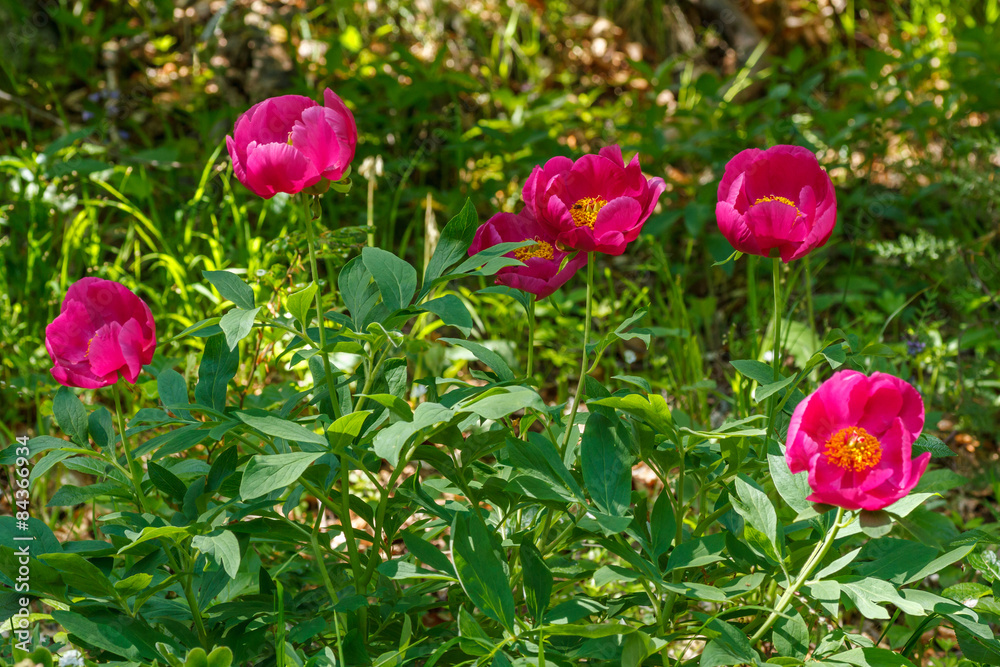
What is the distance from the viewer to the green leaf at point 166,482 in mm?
1047

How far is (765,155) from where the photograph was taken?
1031 mm

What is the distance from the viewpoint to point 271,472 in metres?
0.87

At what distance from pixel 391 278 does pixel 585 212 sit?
25cm

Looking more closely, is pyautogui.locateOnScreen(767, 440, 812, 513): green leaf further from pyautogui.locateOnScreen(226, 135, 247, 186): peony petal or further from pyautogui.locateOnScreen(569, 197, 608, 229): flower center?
pyautogui.locateOnScreen(226, 135, 247, 186): peony petal

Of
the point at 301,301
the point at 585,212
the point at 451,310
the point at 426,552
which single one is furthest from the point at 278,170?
the point at 426,552

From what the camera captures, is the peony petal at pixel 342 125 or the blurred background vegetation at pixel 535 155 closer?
the peony petal at pixel 342 125

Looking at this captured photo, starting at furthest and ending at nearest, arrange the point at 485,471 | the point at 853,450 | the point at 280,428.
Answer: the point at 485,471 → the point at 280,428 → the point at 853,450

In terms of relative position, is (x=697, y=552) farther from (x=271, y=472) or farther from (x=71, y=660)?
(x=71, y=660)

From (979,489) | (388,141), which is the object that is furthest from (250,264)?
(979,489)

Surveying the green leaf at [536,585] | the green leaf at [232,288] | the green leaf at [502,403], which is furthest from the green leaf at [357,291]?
the green leaf at [536,585]

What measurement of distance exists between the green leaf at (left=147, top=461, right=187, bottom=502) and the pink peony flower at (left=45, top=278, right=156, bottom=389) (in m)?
0.12

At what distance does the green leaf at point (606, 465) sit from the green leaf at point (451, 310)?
0.19 m

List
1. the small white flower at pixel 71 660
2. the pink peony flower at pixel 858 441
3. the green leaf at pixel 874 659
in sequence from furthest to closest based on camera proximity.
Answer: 1. the small white flower at pixel 71 660
2. the green leaf at pixel 874 659
3. the pink peony flower at pixel 858 441

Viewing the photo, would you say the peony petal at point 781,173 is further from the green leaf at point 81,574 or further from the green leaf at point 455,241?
the green leaf at point 81,574
